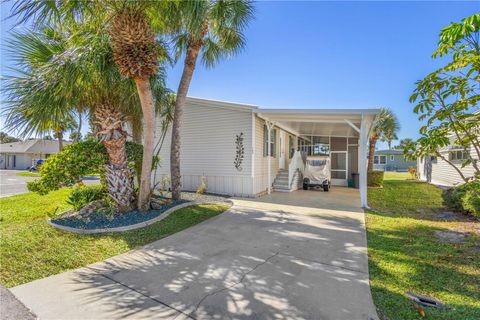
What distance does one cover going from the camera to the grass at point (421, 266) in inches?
118

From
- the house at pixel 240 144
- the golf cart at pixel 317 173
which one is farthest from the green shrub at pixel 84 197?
the golf cart at pixel 317 173

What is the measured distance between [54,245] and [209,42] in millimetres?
8571

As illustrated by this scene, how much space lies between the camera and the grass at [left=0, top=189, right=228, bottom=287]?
3955 mm

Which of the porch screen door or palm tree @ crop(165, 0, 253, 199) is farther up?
palm tree @ crop(165, 0, 253, 199)

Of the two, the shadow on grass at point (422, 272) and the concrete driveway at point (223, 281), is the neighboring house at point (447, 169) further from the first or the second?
the concrete driveway at point (223, 281)

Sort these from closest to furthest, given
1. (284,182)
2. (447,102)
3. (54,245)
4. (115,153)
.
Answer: (447,102) → (54,245) → (115,153) → (284,182)

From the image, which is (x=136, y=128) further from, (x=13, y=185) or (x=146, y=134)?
(x=13, y=185)

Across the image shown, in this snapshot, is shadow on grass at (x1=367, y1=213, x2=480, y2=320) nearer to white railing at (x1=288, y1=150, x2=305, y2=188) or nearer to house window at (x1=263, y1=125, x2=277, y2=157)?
house window at (x1=263, y1=125, x2=277, y2=157)

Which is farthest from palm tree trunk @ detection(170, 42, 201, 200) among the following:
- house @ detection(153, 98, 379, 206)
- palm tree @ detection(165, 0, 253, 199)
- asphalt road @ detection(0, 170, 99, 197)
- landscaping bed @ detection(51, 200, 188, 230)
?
asphalt road @ detection(0, 170, 99, 197)

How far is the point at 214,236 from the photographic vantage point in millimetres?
5766

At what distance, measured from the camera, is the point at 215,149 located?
39.2ft

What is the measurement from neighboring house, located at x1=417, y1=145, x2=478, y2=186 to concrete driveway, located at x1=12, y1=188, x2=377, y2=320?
487 inches

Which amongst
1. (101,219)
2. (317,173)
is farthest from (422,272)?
(317,173)

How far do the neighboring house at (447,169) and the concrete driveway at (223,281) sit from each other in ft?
40.5
